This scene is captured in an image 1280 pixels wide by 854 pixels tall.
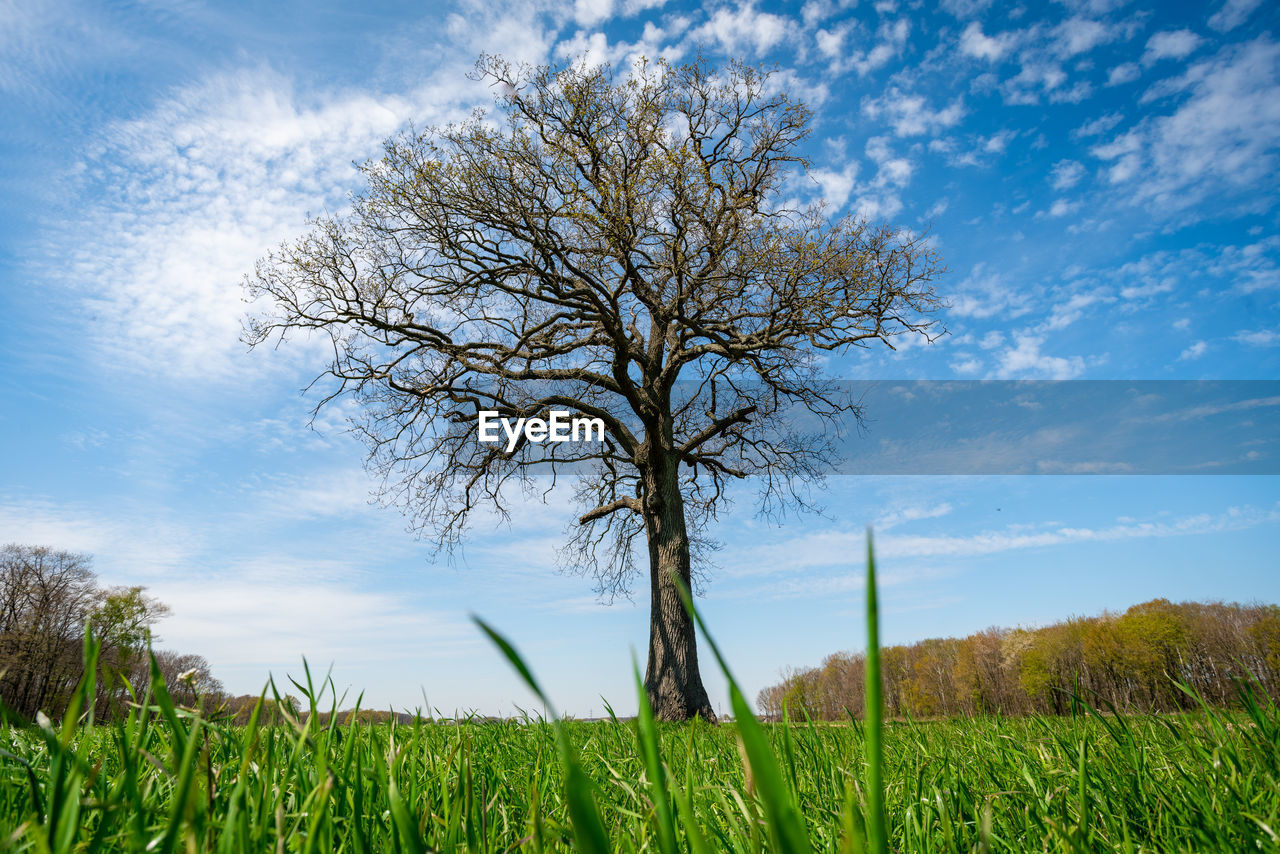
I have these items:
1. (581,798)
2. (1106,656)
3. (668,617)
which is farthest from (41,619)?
(1106,656)

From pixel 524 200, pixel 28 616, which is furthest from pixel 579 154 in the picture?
pixel 28 616

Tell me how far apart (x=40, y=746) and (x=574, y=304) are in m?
11.9

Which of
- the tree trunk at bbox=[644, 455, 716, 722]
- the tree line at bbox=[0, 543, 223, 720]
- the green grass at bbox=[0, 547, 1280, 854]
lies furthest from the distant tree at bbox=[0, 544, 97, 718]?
the green grass at bbox=[0, 547, 1280, 854]

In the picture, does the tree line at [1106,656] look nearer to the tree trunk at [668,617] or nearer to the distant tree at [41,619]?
the tree trunk at [668,617]

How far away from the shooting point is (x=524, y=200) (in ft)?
39.8

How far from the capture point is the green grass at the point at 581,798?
2.07 ft

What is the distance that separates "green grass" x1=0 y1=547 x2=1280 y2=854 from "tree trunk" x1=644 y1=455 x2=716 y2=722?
1024cm

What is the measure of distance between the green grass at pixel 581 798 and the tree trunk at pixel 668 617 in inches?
403

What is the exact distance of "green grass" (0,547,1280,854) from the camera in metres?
0.63

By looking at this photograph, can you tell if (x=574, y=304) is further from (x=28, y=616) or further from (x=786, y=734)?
(x=28, y=616)

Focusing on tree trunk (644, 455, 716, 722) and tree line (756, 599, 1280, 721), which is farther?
tree line (756, 599, 1280, 721)

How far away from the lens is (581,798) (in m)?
0.34

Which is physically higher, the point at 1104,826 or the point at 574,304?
the point at 574,304

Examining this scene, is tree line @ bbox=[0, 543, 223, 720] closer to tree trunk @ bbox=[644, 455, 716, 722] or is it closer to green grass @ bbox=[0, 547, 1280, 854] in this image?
tree trunk @ bbox=[644, 455, 716, 722]
